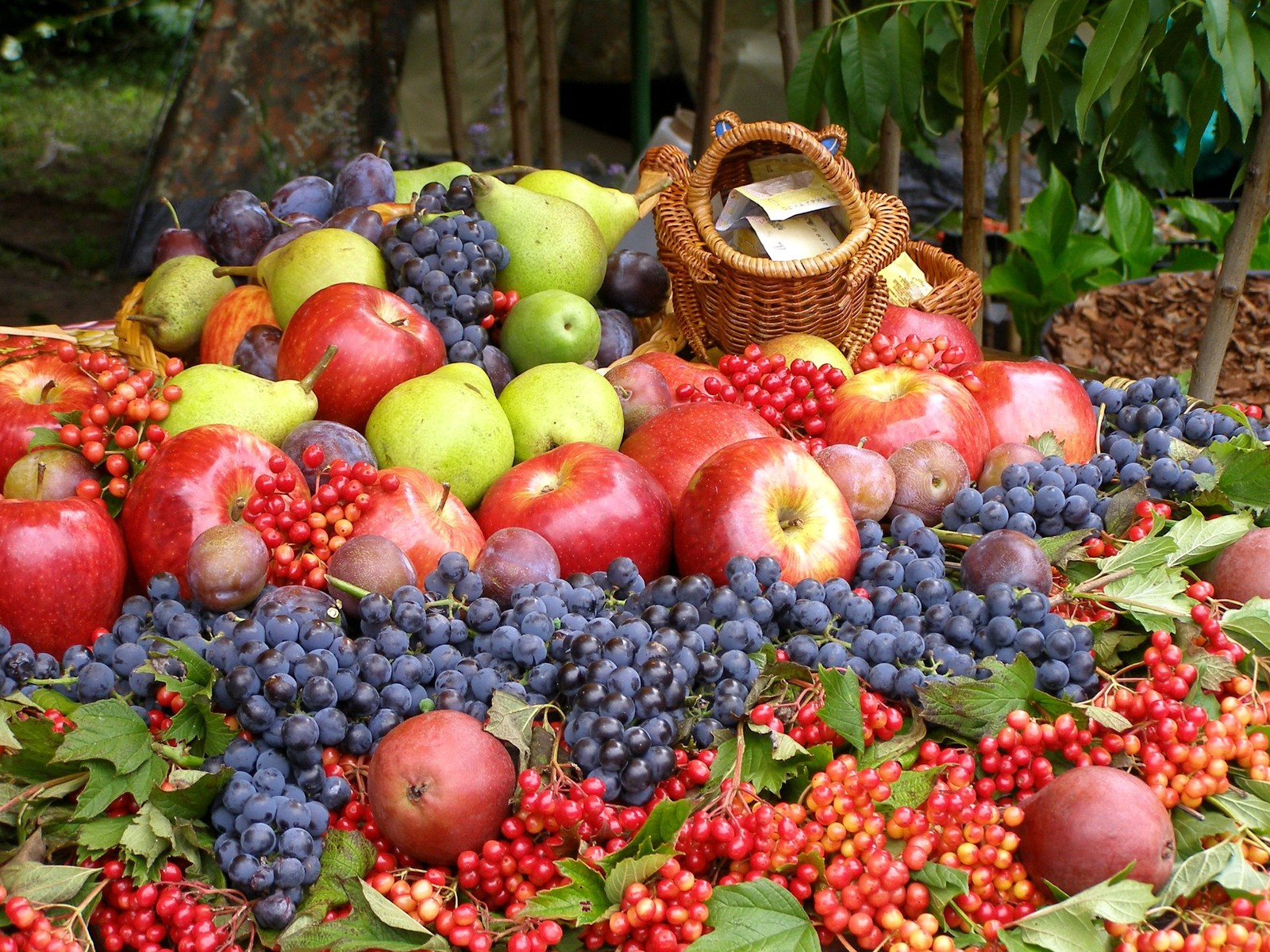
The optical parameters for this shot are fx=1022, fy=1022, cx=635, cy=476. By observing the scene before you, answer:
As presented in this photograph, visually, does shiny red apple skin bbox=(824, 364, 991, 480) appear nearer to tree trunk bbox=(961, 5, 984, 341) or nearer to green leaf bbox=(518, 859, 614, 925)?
green leaf bbox=(518, 859, 614, 925)

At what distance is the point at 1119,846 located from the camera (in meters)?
0.89

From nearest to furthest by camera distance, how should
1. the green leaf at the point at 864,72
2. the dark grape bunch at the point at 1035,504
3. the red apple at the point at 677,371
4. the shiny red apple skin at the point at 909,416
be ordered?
the dark grape bunch at the point at 1035,504, the shiny red apple skin at the point at 909,416, the red apple at the point at 677,371, the green leaf at the point at 864,72

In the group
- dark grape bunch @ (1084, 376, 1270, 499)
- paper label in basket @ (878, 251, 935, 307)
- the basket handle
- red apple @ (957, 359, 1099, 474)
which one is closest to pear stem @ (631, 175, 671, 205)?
the basket handle

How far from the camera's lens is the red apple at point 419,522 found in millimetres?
1251

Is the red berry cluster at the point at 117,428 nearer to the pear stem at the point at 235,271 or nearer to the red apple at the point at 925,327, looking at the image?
the pear stem at the point at 235,271

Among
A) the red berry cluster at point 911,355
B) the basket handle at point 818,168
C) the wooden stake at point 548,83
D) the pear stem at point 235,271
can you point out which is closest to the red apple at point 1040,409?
the red berry cluster at point 911,355

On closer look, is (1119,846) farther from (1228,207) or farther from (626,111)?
(626,111)

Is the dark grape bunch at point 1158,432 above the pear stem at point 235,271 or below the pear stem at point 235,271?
below

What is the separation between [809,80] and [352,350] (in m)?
1.59

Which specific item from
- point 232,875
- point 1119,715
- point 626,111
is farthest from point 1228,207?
point 232,875

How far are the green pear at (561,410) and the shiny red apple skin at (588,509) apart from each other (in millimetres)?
140

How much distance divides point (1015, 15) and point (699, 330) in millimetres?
1635

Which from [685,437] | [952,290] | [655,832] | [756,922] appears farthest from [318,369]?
[952,290]

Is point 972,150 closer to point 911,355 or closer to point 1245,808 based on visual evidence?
point 911,355
